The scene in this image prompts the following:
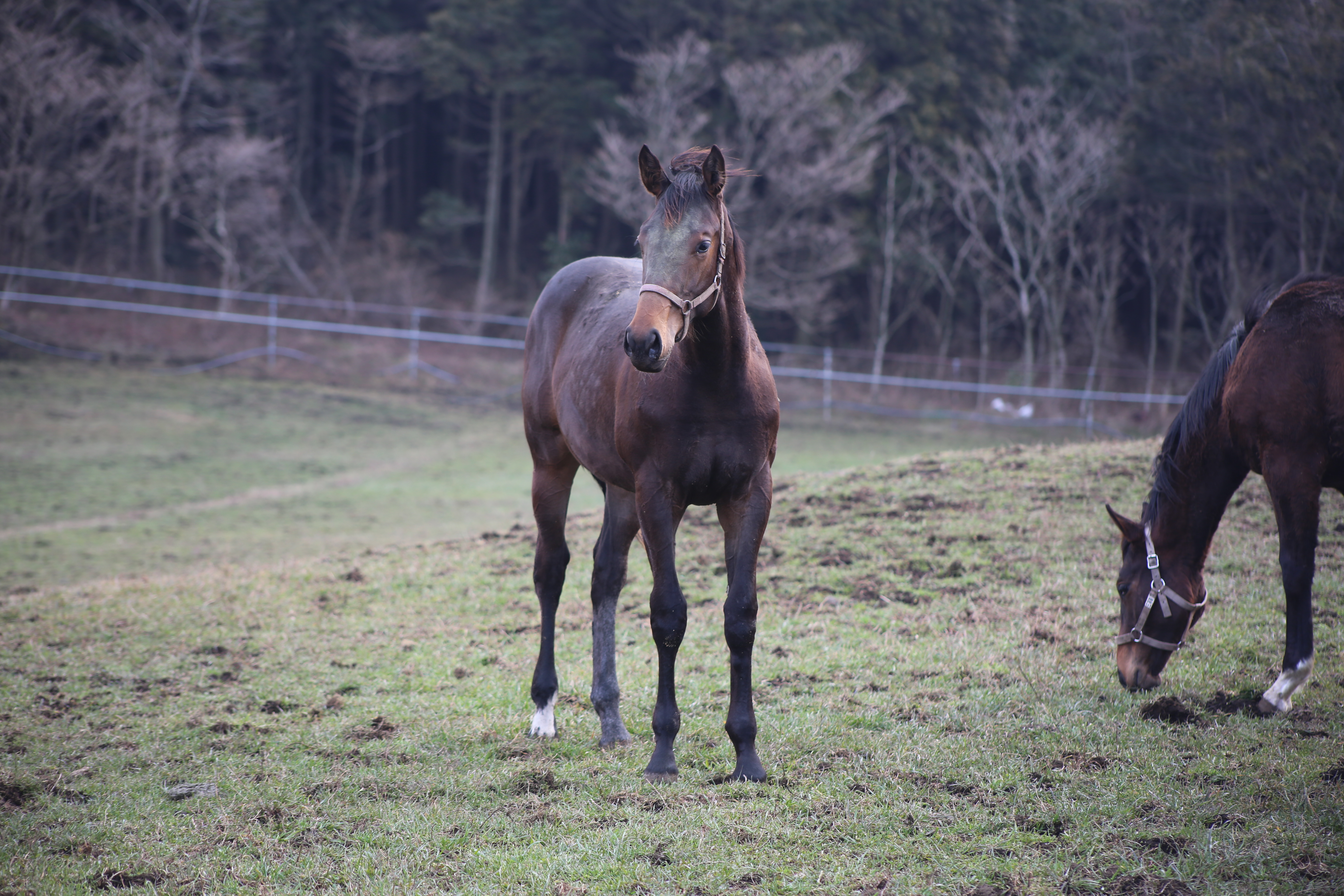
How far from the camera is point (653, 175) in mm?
3555

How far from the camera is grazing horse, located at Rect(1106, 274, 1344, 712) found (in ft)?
13.8

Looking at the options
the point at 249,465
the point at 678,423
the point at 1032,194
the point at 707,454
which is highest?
the point at 1032,194

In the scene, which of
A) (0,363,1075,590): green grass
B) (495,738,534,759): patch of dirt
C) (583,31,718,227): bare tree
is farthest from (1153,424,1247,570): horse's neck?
(583,31,718,227): bare tree

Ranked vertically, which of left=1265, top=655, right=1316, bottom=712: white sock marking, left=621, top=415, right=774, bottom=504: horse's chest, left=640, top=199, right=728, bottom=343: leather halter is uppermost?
left=640, top=199, right=728, bottom=343: leather halter

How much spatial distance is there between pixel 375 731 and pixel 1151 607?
12.2 ft

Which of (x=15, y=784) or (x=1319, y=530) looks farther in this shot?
(x=1319, y=530)

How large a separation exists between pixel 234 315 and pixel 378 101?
36.3ft

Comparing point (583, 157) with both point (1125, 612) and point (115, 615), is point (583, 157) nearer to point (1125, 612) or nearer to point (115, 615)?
point (115, 615)

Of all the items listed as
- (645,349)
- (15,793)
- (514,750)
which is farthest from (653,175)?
(15,793)

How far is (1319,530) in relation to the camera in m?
7.12

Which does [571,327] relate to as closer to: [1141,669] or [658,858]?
[658,858]

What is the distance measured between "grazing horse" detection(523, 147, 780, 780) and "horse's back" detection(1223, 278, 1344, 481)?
2.28m

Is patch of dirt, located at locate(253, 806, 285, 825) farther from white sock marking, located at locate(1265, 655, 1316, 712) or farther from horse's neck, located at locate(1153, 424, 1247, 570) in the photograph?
horse's neck, located at locate(1153, 424, 1247, 570)

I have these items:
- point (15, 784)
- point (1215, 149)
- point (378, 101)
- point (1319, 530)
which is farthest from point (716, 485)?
point (378, 101)
